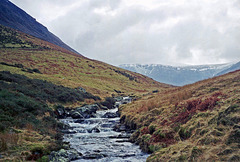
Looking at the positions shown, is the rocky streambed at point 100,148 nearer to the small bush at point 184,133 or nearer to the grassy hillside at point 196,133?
the grassy hillside at point 196,133

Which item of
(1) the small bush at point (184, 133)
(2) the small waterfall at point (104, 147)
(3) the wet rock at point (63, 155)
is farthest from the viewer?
(2) the small waterfall at point (104, 147)

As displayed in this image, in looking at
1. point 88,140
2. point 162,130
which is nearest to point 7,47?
point 88,140

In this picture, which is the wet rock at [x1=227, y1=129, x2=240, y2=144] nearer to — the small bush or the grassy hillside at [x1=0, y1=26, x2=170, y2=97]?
the small bush

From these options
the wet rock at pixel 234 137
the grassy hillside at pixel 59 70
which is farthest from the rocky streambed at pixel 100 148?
the grassy hillside at pixel 59 70

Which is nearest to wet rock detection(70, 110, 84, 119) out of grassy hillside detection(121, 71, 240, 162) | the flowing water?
the flowing water

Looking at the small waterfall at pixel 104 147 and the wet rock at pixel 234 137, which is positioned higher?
the wet rock at pixel 234 137

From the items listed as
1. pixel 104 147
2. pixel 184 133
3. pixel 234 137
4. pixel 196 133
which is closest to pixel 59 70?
pixel 104 147

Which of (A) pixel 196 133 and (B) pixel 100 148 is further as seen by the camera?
(B) pixel 100 148

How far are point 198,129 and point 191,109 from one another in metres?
4.35

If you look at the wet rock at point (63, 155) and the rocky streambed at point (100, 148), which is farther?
the rocky streambed at point (100, 148)

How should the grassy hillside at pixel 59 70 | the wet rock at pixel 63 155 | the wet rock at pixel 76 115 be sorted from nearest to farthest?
the wet rock at pixel 63 155 < the wet rock at pixel 76 115 < the grassy hillside at pixel 59 70

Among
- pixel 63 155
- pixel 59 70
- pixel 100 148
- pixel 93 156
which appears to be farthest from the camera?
pixel 59 70

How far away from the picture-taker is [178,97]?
913 inches

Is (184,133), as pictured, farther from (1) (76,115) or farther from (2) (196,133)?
(1) (76,115)
